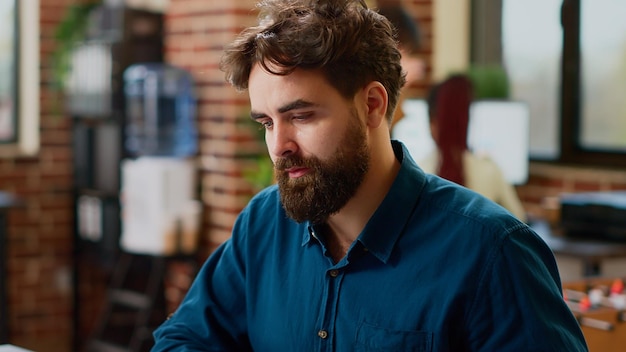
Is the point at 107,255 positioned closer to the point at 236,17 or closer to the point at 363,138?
the point at 236,17

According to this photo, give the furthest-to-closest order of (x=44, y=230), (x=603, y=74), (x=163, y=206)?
(x=44, y=230) < (x=603, y=74) < (x=163, y=206)

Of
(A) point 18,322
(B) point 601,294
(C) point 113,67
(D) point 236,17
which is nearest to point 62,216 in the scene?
(A) point 18,322

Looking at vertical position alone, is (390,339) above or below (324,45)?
below

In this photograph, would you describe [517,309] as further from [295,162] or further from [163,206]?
[163,206]

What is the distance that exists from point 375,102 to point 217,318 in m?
0.51

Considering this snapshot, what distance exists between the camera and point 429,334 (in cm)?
139

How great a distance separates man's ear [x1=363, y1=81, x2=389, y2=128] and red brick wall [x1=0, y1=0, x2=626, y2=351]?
1.99 metres

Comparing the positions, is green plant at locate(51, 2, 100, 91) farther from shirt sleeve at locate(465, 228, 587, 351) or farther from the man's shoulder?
shirt sleeve at locate(465, 228, 587, 351)

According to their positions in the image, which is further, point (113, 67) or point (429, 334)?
point (113, 67)

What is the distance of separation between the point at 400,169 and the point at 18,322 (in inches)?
169

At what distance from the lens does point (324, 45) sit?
1.43 meters

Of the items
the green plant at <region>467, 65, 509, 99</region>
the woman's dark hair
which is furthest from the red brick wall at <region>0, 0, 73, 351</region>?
the woman's dark hair

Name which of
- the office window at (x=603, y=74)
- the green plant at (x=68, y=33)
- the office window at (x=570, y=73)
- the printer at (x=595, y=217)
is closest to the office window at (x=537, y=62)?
the office window at (x=570, y=73)

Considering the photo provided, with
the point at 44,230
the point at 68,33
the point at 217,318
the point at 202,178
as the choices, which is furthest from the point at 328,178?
the point at 44,230
